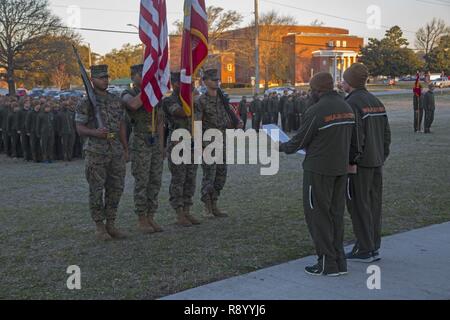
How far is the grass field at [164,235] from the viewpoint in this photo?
516 centimetres

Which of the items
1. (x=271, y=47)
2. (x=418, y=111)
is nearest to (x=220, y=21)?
(x=271, y=47)

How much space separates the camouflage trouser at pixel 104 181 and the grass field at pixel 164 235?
43 centimetres

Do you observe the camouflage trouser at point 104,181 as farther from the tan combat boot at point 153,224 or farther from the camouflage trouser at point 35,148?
the camouflage trouser at point 35,148

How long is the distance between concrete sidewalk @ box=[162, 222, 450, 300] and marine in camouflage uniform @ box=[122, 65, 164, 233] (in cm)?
225

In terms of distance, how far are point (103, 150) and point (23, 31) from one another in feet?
117

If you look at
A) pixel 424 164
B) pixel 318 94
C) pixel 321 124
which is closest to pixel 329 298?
pixel 321 124

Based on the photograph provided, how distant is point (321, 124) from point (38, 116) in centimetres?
1234

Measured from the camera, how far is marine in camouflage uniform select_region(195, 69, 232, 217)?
7.47m

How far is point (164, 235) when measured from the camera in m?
6.87

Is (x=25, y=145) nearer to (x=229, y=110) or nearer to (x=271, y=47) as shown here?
(x=229, y=110)

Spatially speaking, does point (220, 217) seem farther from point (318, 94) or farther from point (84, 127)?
point (318, 94)

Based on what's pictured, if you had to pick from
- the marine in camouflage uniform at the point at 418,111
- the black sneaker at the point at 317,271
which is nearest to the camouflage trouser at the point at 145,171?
the black sneaker at the point at 317,271

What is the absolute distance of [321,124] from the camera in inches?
201

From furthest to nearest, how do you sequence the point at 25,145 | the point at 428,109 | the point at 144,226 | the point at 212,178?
the point at 428,109 → the point at 25,145 → the point at 212,178 → the point at 144,226
